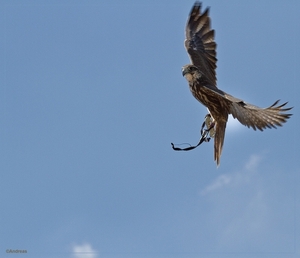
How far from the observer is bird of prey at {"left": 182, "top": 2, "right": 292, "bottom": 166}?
735cm

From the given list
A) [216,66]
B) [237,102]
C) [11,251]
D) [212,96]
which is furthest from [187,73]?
[11,251]

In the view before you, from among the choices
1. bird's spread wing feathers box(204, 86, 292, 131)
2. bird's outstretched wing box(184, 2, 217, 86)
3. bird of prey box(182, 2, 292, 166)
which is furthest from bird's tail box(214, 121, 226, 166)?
bird's outstretched wing box(184, 2, 217, 86)

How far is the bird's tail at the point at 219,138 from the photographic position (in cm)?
822

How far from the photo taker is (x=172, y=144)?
6422 mm

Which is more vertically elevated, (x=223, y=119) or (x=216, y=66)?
(x=216, y=66)

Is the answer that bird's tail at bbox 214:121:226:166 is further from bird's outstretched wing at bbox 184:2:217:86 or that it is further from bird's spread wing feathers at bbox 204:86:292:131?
bird's outstretched wing at bbox 184:2:217:86

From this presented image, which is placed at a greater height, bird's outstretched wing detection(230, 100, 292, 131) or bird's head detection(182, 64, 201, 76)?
bird's head detection(182, 64, 201, 76)

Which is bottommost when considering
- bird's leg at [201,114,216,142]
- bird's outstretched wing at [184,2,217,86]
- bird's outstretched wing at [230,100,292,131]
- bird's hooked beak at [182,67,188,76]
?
bird's outstretched wing at [230,100,292,131]

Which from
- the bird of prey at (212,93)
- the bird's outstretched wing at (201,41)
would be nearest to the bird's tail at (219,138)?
the bird of prey at (212,93)

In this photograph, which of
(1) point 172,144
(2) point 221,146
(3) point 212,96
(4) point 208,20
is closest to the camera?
(1) point 172,144

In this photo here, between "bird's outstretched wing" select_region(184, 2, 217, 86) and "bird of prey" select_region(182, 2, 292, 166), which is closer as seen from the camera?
"bird of prey" select_region(182, 2, 292, 166)

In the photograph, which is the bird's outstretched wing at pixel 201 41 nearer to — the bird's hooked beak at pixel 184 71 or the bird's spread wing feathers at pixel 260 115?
the bird's hooked beak at pixel 184 71

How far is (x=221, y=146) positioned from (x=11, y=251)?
11.4 ft

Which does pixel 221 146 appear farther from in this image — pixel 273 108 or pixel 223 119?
pixel 273 108
